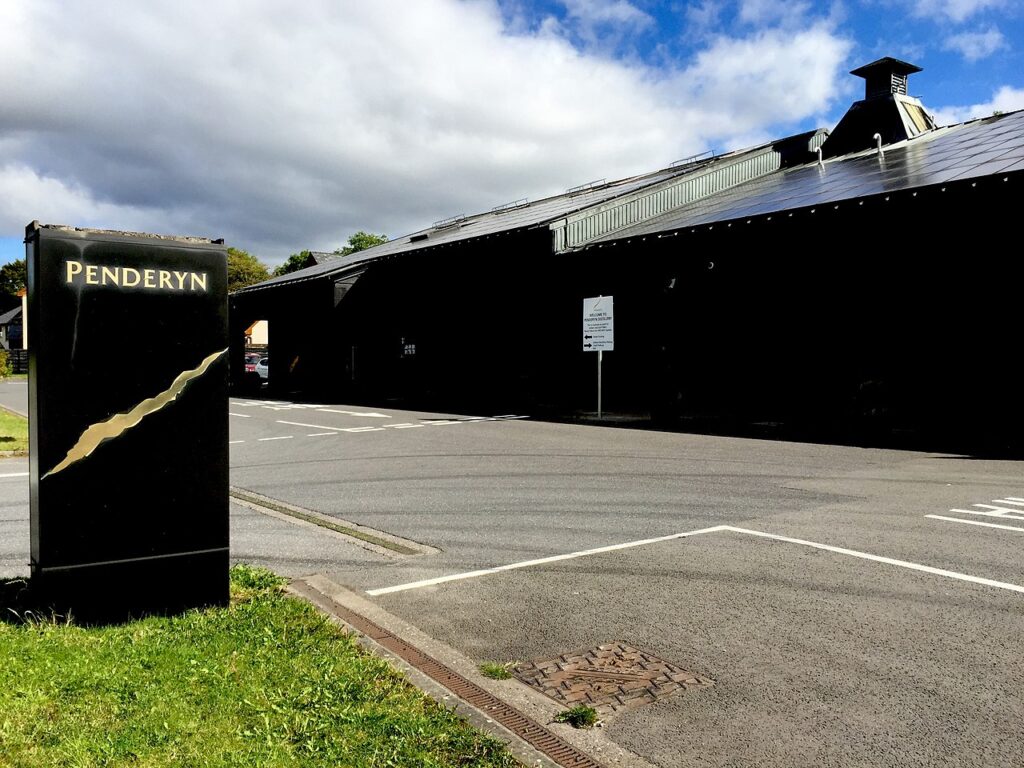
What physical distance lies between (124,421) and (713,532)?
17.7ft

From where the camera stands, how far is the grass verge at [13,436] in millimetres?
14672

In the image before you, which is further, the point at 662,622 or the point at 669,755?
the point at 662,622

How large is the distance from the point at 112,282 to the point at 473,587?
329 centimetres

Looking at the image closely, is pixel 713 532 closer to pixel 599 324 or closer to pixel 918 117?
pixel 599 324

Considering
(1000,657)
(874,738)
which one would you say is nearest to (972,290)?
(1000,657)

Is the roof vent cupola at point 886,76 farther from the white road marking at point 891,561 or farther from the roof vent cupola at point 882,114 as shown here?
the white road marking at point 891,561

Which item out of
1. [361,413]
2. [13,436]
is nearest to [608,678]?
[13,436]

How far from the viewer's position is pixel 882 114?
96.3 feet

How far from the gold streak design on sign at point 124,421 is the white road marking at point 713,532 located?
210cm

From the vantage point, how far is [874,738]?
144 inches

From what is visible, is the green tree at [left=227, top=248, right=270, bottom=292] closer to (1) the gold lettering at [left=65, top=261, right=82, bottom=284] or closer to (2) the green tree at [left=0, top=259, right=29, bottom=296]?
(2) the green tree at [left=0, top=259, right=29, bottom=296]

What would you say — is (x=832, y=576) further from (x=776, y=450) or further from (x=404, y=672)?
(x=776, y=450)

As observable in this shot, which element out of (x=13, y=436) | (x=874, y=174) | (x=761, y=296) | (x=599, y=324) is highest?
(x=874, y=174)

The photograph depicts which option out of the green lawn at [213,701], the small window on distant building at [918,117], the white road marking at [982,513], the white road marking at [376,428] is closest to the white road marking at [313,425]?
the white road marking at [376,428]
